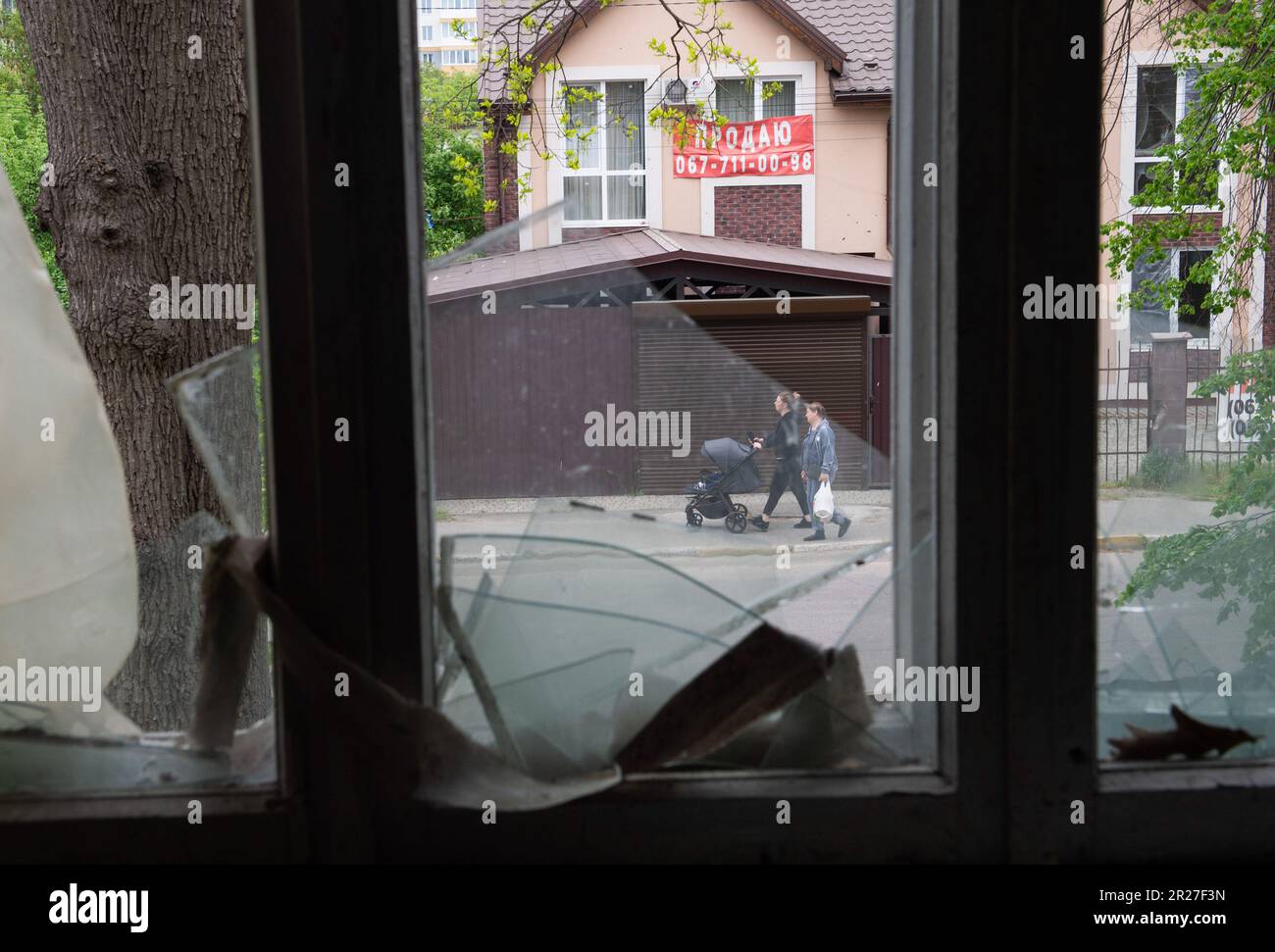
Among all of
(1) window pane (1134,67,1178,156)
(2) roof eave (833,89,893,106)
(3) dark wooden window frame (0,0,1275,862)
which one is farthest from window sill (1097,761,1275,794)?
(1) window pane (1134,67,1178,156)

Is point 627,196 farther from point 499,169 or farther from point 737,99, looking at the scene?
point 737,99

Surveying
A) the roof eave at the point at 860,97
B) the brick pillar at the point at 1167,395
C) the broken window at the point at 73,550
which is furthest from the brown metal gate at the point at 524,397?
the brick pillar at the point at 1167,395

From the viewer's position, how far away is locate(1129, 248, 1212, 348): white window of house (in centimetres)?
454

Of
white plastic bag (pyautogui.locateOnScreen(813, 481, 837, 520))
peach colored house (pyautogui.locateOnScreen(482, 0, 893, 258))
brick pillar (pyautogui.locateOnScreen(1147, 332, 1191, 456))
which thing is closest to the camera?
white plastic bag (pyautogui.locateOnScreen(813, 481, 837, 520))

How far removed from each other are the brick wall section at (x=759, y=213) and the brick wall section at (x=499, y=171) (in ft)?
4.98

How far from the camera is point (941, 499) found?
1.34 meters

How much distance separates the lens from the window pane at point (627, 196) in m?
4.69

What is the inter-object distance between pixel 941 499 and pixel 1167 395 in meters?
3.56

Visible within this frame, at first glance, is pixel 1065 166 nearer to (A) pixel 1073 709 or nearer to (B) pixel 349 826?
(A) pixel 1073 709

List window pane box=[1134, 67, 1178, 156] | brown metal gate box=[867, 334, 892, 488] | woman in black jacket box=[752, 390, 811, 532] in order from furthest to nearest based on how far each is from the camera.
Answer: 1. window pane box=[1134, 67, 1178, 156]
2. woman in black jacket box=[752, 390, 811, 532]
3. brown metal gate box=[867, 334, 892, 488]

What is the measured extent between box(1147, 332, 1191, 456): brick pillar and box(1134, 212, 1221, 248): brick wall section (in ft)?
1.31

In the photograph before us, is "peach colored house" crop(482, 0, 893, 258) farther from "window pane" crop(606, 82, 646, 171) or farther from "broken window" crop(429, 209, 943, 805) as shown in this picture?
"broken window" crop(429, 209, 943, 805)

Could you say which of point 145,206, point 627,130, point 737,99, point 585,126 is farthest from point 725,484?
point 737,99

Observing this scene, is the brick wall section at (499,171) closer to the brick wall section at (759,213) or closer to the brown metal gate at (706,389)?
the brick wall section at (759,213)
